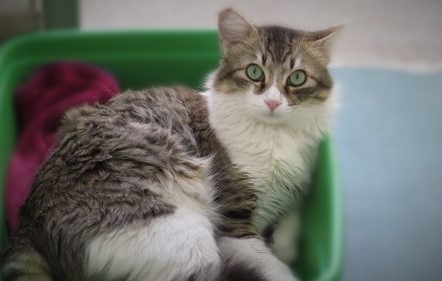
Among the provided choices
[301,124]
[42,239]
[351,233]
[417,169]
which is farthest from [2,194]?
[417,169]

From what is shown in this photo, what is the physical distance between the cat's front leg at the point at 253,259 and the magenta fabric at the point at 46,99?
60 cm

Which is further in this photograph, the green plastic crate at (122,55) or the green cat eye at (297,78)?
the green plastic crate at (122,55)

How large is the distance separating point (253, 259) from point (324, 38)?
0.47m

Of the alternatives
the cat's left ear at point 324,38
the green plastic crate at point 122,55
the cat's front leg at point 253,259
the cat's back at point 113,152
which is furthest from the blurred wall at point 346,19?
the cat's front leg at point 253,259

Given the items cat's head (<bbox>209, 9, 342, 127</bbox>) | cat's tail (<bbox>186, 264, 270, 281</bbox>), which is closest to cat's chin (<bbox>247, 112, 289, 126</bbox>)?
cat's head (<bbox>209, 9, 342, 127</bbox>)

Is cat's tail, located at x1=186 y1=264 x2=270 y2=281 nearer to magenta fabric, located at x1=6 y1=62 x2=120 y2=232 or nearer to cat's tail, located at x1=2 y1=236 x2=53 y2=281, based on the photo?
cat's tail, located at x1=2 y1=236 x2=53 y2=281

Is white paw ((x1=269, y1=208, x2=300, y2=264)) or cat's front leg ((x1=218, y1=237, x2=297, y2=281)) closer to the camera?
cat's front leg ((x1=218, y1=237, x2=297, y2=281))

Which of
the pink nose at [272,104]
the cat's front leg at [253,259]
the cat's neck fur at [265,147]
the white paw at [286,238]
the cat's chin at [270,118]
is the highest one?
the pink nose at [272,104]

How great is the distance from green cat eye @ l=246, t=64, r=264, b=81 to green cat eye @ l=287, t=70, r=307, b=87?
0.19 ft

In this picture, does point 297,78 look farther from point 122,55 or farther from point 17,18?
point 17,18

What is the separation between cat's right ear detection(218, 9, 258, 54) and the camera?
1111 millimetres

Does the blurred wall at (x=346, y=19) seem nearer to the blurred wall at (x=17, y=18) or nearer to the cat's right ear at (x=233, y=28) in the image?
the blurred wall at (x=17, y=18)

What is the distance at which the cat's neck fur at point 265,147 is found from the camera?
47.2 inches

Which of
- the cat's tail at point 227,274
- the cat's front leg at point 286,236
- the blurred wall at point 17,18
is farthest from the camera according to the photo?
the blurred wall at point 17,18
